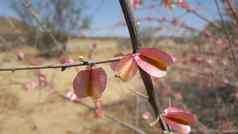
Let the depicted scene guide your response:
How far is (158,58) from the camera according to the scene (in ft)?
1.66

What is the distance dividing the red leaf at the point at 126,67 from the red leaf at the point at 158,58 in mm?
20

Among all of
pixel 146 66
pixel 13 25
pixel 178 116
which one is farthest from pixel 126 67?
pixel 13 25

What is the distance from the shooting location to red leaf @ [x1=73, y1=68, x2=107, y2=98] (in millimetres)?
490

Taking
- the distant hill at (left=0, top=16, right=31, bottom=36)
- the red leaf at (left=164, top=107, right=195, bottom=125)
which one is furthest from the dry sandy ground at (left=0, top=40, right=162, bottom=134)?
the red leaf at (left=164, top=107, right=195, bottom=125)

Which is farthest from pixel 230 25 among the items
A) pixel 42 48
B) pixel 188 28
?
pixel 42 48

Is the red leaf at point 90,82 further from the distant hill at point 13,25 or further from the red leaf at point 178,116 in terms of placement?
the distant hill at point 13,25

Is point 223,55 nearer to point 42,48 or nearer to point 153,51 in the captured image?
point 153,51

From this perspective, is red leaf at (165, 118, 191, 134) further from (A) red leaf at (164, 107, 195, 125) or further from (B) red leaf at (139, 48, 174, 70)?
(B) red leaf at (139, 48, 174, 70)

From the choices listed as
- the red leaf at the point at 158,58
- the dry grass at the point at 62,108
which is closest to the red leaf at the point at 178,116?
the red leaf at the point at 158,58

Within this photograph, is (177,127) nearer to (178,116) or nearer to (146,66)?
(178,116)

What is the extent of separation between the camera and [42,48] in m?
Answer: 9.79

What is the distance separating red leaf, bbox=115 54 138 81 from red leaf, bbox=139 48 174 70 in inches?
0.8

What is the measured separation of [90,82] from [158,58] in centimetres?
9

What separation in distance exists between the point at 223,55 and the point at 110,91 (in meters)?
2.44
